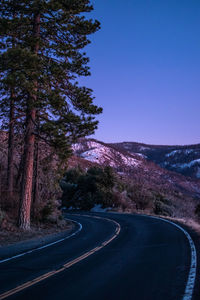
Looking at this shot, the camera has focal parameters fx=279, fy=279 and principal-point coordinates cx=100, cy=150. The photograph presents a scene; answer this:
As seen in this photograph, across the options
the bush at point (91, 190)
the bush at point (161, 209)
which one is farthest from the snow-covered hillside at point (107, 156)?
the bush at point (161, 209)

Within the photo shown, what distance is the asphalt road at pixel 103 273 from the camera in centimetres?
562

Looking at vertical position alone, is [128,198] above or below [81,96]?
below

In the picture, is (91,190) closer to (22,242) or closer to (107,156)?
(22,242)

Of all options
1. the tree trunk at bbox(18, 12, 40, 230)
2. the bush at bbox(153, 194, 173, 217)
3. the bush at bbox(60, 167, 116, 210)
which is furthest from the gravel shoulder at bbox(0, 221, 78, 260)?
Result: the bush at bbox(153, 194, 173, 217)

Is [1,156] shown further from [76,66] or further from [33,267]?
[33,267]

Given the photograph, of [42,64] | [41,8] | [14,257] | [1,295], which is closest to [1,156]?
[42,64]

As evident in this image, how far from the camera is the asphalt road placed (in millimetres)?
5625

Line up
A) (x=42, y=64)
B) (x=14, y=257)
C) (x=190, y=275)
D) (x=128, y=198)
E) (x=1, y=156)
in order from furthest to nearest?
(x=128, y=198) → (x=1, y=156) → (x=42, y=64) → (x=14, y=257) → (x=190, y=275)

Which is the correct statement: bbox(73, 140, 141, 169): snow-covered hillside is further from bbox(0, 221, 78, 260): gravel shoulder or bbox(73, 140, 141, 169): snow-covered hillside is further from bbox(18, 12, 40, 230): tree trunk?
bbox(0, 221, 78, 260): gravel shoulder

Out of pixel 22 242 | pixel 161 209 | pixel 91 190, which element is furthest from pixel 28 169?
pixel 91 190

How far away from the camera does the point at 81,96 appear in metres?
16.7

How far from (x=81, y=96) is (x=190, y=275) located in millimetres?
12223

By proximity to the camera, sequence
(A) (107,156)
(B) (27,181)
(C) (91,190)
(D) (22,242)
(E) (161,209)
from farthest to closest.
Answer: (A) (107,156) < (C) (91,190) < (E) (161,209) < (B) (27,181) < (D) (22,242)

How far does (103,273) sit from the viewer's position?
711cm
